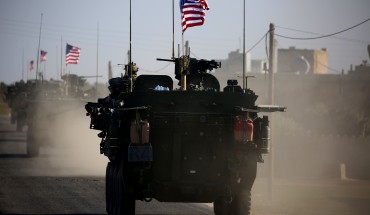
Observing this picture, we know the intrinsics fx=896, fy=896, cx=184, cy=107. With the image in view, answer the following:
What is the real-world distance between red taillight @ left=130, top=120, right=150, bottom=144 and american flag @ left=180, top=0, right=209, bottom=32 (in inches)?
447

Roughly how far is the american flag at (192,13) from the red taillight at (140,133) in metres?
11.3

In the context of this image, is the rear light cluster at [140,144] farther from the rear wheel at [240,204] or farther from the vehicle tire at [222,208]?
the vehicle tire at [222,208]

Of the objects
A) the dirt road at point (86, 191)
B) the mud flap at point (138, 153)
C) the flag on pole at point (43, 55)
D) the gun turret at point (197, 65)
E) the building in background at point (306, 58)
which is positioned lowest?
the dirt road at point (86, 191)

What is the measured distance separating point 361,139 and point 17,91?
19.5m

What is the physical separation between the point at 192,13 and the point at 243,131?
1116 cm

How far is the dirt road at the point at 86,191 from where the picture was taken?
19.9 meters

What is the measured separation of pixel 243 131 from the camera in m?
14.6

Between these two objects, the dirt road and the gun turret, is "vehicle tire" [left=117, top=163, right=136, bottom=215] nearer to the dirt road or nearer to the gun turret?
the gun turret

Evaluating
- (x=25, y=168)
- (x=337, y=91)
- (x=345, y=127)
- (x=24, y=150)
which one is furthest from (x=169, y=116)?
(x=337, y=91)

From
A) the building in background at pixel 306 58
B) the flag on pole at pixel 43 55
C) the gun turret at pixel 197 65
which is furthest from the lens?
the building in background at pixel 306 58

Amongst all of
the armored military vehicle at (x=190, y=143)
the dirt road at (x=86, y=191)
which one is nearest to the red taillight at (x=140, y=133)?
the armored military vehicle at (x=190, y=143)

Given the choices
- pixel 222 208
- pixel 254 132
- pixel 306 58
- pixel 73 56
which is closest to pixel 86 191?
pixel 222 208

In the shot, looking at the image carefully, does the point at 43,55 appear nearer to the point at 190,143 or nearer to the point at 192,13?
the point at 192,13

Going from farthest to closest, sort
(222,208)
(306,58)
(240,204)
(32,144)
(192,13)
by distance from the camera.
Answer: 1. (306,58)
2. (32,144)
3. (192,13)
4. (222,208)
5. (240,204)
